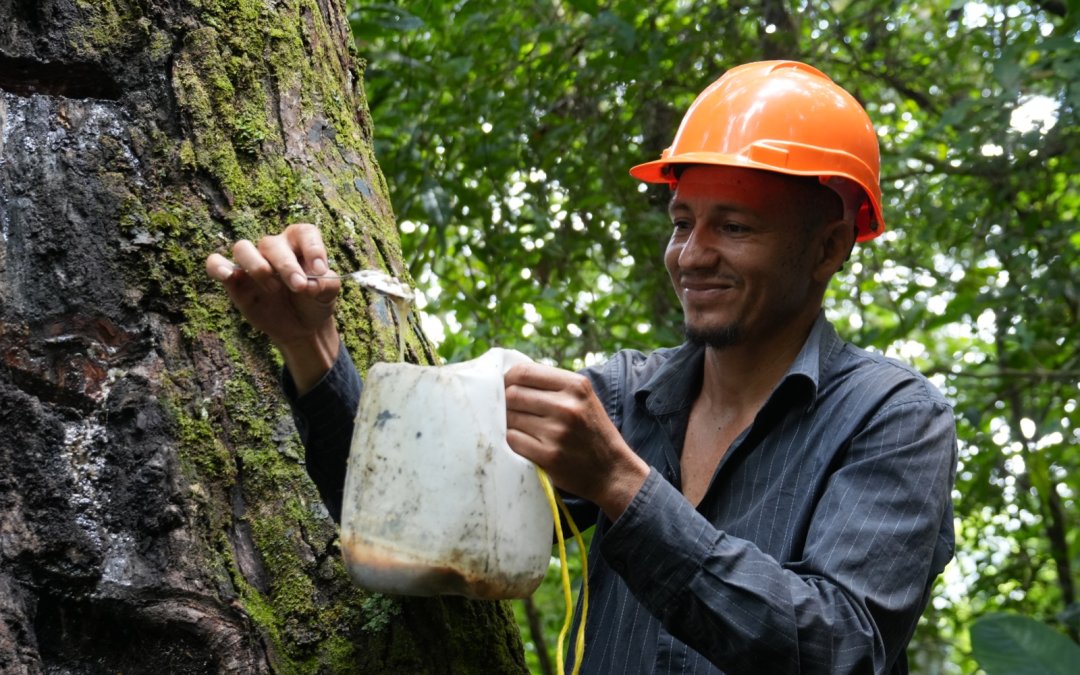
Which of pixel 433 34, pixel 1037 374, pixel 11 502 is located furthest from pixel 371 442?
pixel 1037 374

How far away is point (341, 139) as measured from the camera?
1.79 metres

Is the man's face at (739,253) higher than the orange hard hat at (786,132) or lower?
lower

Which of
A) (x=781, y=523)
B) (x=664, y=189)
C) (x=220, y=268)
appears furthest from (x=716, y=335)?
(x=664, y=189)

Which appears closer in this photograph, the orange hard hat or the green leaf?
the orange hard hat

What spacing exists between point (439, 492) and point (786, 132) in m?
1.03

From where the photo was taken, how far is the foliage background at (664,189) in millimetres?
3441

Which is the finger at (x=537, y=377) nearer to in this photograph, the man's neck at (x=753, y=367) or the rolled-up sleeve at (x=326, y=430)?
the rolled-up sleeve at (x=326, y=430)

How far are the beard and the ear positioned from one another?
0.69 ft

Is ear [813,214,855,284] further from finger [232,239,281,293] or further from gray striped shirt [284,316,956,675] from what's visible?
finger [232,239,281,293]

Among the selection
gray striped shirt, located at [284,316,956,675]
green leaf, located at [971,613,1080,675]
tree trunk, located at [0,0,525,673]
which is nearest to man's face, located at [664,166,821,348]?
gray striped shirt, located at [284,316,956,675]

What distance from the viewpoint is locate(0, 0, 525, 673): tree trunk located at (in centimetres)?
134

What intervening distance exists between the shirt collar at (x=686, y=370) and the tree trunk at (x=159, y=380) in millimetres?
528

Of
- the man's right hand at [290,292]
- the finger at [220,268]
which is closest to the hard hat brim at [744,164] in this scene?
the man's right hand at [290,292]

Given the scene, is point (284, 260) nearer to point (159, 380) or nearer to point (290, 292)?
point (290, 292)
